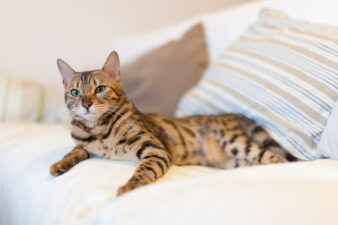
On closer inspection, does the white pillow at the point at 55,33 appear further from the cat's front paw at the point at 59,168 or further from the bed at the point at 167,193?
the cat's front paw at the point at 59,168

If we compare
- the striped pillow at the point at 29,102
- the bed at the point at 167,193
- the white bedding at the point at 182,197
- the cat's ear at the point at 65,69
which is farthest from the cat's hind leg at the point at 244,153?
the striped pillow at the point at 29,102

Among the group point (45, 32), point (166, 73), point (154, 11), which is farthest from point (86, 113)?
point (154, 11)

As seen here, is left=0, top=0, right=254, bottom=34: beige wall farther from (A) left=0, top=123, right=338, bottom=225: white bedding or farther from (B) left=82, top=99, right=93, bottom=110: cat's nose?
(A) left=0, top=123, right=338, bottom=225: white bedding

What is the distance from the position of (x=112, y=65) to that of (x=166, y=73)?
0.63 meters

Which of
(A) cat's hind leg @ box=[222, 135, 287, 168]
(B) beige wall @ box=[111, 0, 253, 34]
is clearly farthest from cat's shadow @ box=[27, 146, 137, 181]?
(B) beige wall @ box=[111, 0, 253, 34]

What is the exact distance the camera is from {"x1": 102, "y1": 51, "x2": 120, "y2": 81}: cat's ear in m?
1.03

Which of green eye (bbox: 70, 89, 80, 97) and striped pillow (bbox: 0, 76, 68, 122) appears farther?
striped pillow (bbox: 0, 76, 68, 122)

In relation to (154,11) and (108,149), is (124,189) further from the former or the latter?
(154,11)

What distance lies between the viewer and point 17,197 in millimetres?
979

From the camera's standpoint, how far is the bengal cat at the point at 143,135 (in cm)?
102

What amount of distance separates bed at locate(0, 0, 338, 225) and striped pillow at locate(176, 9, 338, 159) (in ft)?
0.27

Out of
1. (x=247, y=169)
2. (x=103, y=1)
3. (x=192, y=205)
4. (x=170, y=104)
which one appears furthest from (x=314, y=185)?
(x=103, y=1)

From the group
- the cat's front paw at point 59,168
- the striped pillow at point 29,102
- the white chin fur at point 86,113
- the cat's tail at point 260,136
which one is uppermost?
the white chin fur at point 86,113

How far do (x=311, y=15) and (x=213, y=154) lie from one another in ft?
2.12
